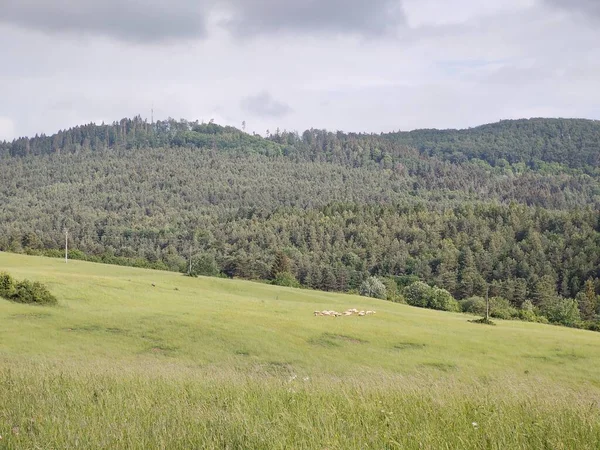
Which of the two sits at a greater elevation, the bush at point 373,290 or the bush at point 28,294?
the bush at point 28,294

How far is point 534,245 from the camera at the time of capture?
15712 centimetres

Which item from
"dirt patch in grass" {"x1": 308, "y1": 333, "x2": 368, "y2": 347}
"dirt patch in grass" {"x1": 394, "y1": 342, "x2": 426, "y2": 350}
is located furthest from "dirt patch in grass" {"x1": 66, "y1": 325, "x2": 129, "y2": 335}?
"dirt patch in grass" {"x1": 394, "y1": 342, "x2": 426, "y2": 350}

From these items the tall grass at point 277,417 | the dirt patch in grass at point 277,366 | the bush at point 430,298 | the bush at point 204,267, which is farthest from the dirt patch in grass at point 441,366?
the bush at point 204,267

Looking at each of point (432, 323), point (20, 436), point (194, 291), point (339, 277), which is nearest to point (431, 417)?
point (20, 436)

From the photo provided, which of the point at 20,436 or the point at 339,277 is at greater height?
the point at 20,436

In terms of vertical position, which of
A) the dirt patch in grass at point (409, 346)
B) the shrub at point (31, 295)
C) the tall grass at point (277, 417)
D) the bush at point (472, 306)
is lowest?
the bush at point (472, 306)

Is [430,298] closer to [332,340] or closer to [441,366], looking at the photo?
[332,340]

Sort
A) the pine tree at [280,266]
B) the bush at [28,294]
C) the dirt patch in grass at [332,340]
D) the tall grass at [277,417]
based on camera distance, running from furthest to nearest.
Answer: the pine tree at [280,266]
the bush at [28,294]
the dirt patch in grass at [332,340]
the tall grass at [277,417]

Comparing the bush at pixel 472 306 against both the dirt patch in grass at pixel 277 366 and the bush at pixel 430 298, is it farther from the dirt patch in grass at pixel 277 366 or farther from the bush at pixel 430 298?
the dirt patch in grass at pixel 277 366

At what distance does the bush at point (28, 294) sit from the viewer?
39.2 meters

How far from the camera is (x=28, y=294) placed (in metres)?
39.4

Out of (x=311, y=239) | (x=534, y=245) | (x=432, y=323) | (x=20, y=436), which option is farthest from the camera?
(x=311, y=239)

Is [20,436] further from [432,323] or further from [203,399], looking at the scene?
[432,323]

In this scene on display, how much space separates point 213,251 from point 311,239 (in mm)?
30853
